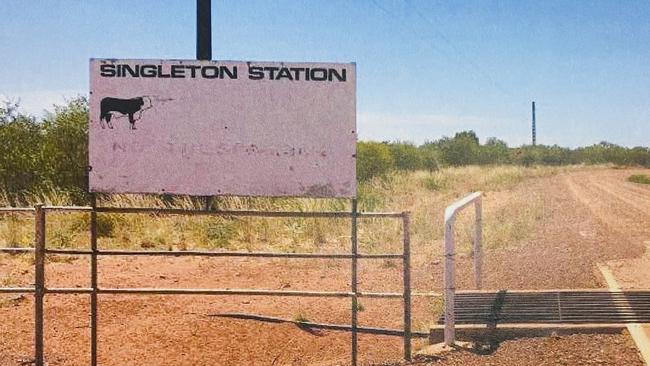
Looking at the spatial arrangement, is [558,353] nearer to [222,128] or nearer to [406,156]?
[222,128]

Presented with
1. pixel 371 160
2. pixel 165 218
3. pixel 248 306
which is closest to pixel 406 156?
pixel 371 160

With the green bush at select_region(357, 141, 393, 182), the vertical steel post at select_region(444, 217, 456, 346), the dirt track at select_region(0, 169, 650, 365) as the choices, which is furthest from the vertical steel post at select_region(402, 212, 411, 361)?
the green bush at select_region(357, 141, 393, 182)

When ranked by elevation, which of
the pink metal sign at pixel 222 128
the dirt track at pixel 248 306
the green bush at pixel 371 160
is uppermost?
the green bush at pixel 371 160

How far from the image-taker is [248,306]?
10195mm

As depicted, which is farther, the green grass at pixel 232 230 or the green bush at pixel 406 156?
the green bush at pixel 406 156

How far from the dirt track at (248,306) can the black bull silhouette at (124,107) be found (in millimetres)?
2659

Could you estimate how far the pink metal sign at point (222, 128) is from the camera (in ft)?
22.2

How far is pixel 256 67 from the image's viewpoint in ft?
22.4

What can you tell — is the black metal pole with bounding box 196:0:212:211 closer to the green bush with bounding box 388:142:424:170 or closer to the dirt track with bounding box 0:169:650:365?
the dirt track with bounding box 0:169:650:365

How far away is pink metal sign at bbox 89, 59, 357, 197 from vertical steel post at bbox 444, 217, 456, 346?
1014 mm

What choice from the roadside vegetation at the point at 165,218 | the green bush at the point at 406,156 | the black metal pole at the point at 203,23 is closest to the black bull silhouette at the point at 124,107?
the roadside vegetation at the point at 165,218

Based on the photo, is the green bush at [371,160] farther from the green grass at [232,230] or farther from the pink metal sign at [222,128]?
the pink metal sign at [222,128]

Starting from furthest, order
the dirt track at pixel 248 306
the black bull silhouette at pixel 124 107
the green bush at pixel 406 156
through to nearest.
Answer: the green bush at pixel 406 156, the dirt track at pixel 248 306, the black bull silhouette at pixel 124 107

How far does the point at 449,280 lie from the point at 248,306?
400cm
